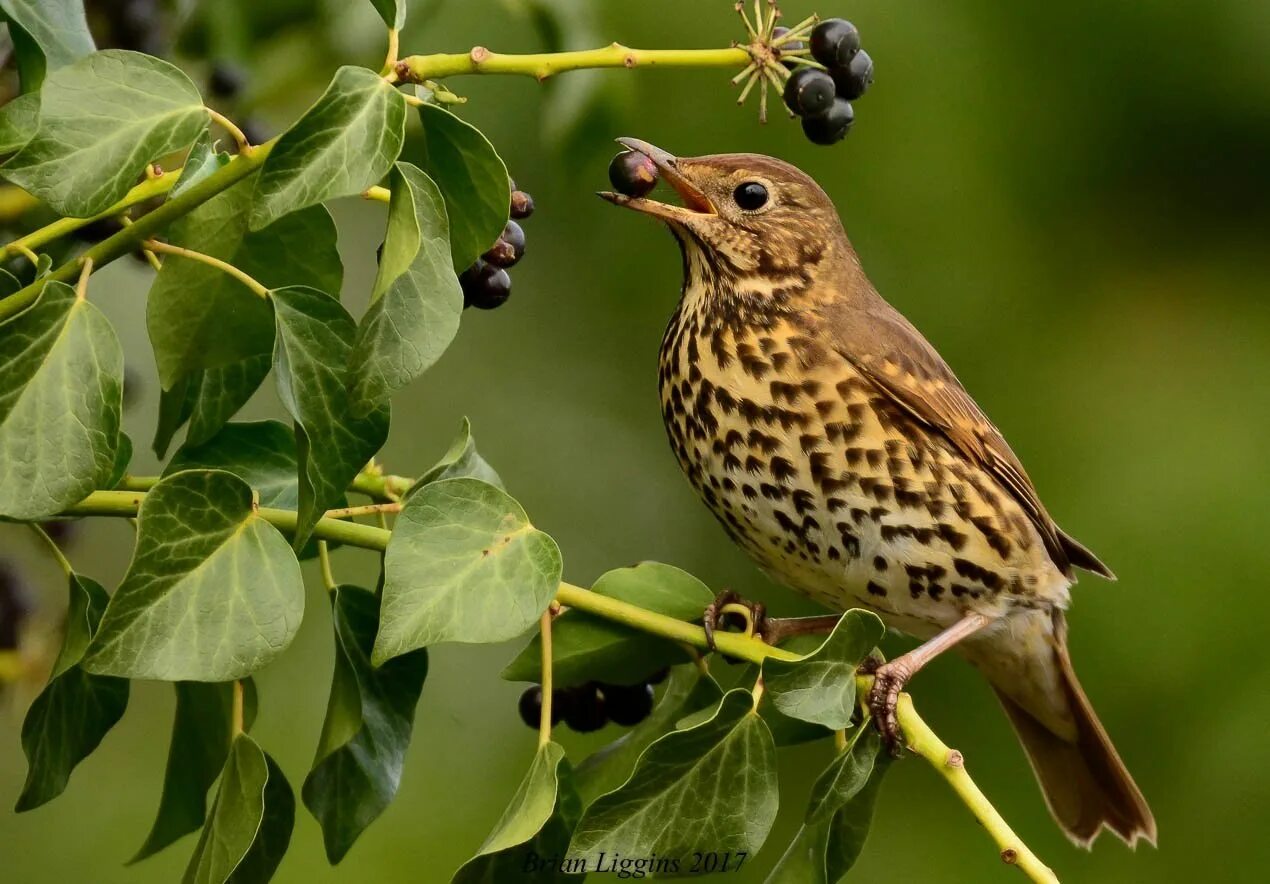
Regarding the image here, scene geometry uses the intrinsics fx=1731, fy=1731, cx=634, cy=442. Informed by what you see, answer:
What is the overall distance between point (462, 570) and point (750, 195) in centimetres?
140

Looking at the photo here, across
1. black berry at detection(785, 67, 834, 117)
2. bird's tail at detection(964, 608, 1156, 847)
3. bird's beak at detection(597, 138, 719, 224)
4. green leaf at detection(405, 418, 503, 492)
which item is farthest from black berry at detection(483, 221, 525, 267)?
bird's tail at detection(964, 608, 1156, 847)

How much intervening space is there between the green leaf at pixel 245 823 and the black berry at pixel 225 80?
1.04 m

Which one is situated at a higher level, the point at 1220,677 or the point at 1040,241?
the point at 1040,241

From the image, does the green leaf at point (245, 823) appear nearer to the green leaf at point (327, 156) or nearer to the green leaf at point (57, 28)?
the green leaf at point (327, 156)

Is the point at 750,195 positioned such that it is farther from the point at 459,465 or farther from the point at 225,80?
the point at 459,465

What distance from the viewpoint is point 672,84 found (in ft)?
12.3

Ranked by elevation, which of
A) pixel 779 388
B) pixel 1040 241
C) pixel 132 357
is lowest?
pixel 132 357

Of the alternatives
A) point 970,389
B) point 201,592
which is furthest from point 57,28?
point 970,389

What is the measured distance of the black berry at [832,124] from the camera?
69.0 inches

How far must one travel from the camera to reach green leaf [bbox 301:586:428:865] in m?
1.64

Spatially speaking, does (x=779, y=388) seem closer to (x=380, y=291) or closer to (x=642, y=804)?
(x=642, y=804)

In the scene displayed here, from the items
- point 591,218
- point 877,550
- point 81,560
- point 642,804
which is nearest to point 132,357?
point 81,560

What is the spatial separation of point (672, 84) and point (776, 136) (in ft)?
0.83

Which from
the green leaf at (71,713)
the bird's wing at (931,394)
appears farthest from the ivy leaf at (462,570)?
the bird's wing at (931,394)
